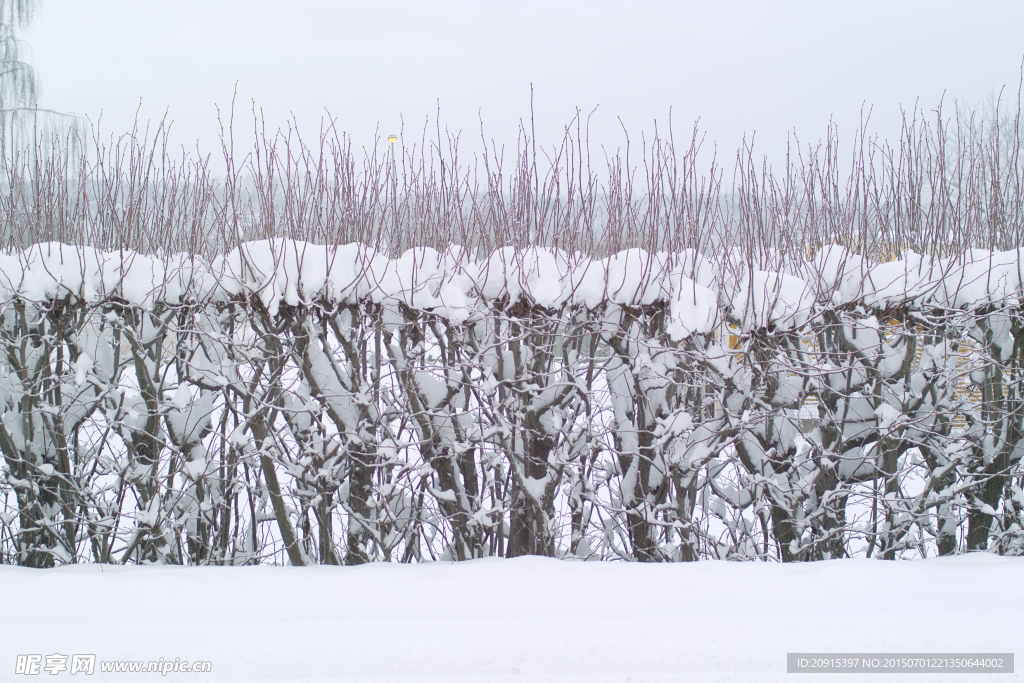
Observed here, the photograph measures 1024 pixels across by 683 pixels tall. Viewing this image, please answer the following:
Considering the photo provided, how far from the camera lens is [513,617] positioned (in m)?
2.59

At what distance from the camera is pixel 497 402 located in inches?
123

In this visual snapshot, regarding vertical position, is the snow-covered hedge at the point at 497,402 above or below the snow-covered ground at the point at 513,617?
above

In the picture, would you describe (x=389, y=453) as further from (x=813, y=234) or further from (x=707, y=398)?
(x=813, y=234)

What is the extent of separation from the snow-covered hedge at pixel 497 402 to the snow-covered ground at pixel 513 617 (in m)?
0.28

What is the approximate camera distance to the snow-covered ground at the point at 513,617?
236 cm

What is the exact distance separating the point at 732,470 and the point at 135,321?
10.6ft

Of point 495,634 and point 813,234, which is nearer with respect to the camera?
point 495,634

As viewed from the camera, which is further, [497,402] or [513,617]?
[497,402]

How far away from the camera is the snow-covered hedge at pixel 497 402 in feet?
9.75

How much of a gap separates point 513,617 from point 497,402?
102cm

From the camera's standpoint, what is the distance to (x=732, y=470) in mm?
3311

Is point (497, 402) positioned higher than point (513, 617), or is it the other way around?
point (497, 402)

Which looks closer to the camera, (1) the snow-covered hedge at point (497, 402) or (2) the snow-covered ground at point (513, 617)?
(2) the snow-covered ground at point (513, 617)

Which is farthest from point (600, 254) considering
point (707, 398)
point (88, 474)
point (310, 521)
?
point (88, 474)
